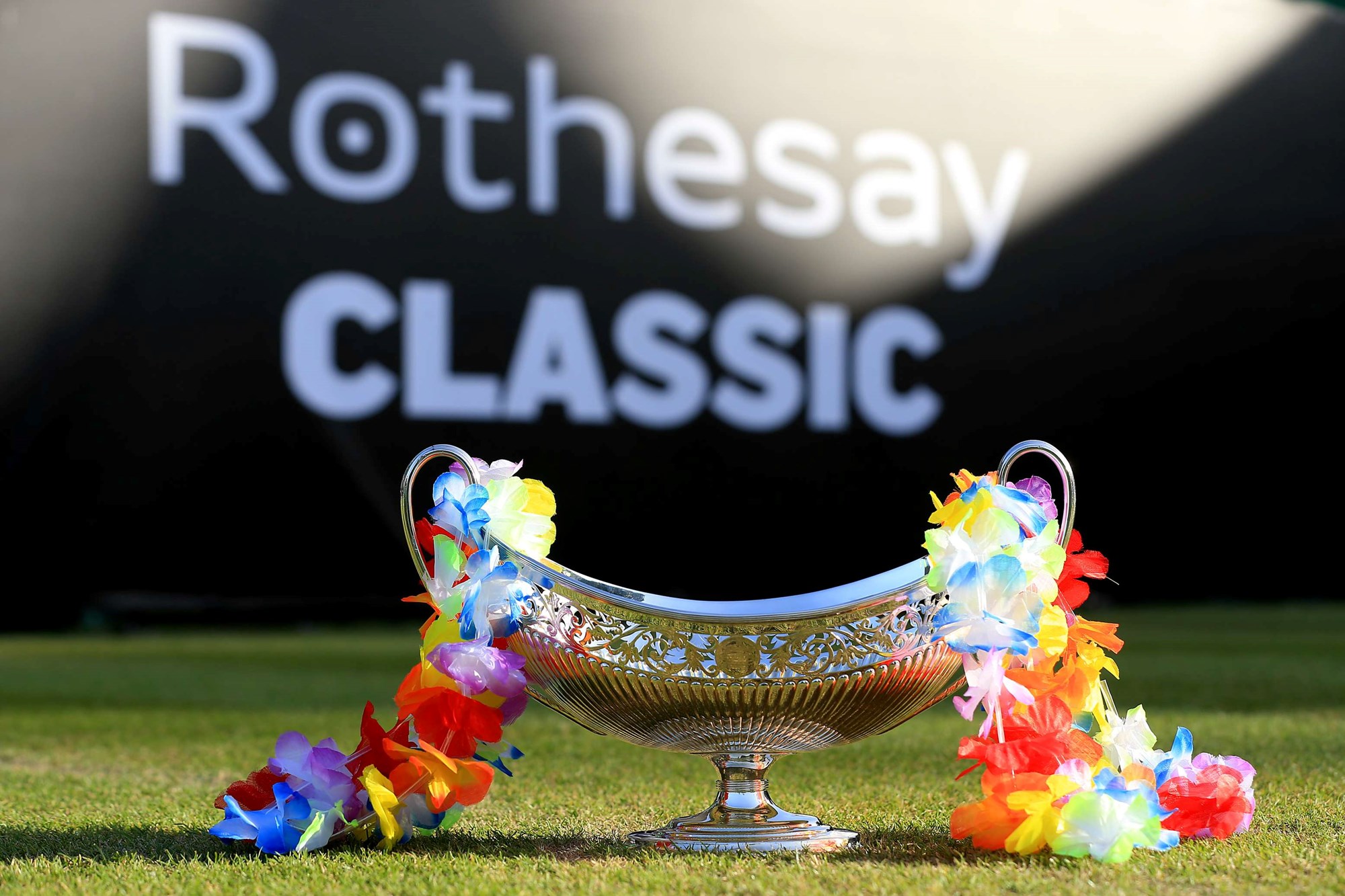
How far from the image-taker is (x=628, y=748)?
2.49 meters

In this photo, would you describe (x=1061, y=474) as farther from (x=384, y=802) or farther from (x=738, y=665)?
(x=384, y=802)

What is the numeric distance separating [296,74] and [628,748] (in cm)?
374

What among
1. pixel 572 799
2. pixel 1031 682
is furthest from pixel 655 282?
pixel 1031 682

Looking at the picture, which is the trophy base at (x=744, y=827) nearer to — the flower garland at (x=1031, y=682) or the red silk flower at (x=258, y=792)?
the flower garland at (x=1031, y=682)

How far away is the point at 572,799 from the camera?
1.84 meters

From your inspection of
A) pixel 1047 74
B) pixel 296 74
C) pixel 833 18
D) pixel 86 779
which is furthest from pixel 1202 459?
pixel 86 779

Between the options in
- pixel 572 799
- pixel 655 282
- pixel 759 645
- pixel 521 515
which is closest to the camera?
pixel 759 645

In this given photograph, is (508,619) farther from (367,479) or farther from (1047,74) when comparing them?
(1047,74)

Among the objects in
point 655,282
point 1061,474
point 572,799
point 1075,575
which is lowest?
point 572,799

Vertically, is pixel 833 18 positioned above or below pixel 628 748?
above

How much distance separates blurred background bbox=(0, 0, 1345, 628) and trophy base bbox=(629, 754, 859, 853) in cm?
418

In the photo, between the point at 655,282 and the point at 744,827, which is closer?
the point at 744,827

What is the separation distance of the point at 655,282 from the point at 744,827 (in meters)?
4.55

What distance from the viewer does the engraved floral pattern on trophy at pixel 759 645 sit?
1314 mm
